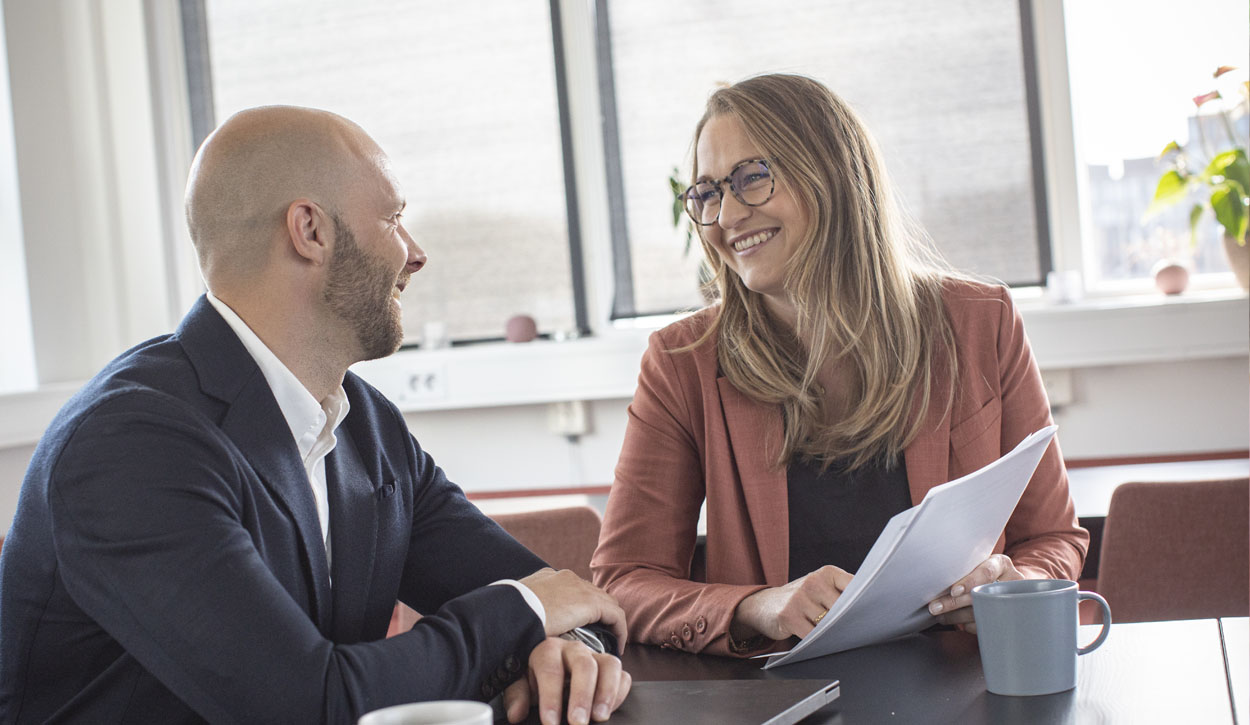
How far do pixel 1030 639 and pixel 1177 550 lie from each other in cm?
121

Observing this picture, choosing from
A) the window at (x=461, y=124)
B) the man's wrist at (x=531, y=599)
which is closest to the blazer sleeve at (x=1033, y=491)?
the man's wrist at (x=531, y=599)

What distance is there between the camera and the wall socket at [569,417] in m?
3.84

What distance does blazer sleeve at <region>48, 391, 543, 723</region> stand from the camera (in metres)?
0.99

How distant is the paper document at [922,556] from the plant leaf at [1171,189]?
2.37 m

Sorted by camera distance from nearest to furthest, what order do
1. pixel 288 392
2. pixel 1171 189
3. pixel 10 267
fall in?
pixel 288 392, pixel 1171 189, pixel 10 267

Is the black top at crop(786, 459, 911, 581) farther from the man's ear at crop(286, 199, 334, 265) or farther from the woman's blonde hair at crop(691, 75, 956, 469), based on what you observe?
the man's ear at crop(286, 199, 334, 265)

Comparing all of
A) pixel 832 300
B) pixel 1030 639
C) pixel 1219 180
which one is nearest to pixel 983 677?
pixel 1030 639

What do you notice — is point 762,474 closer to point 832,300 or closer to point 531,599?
point 832,300

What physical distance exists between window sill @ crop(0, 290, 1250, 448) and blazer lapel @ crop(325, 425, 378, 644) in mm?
2318

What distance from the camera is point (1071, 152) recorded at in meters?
3.54

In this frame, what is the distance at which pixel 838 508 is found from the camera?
1.67m

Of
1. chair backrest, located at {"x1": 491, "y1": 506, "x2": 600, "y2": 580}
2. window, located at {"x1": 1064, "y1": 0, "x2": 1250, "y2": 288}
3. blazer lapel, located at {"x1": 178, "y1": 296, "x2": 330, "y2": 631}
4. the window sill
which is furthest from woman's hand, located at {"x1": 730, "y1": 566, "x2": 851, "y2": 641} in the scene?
window, located at {"x1": 1064, "y1": 0, "x2": 1250, "y2": 288}

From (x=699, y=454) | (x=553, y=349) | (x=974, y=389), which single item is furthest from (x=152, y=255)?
(x=974, y=389)

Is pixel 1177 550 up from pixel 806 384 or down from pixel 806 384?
down
